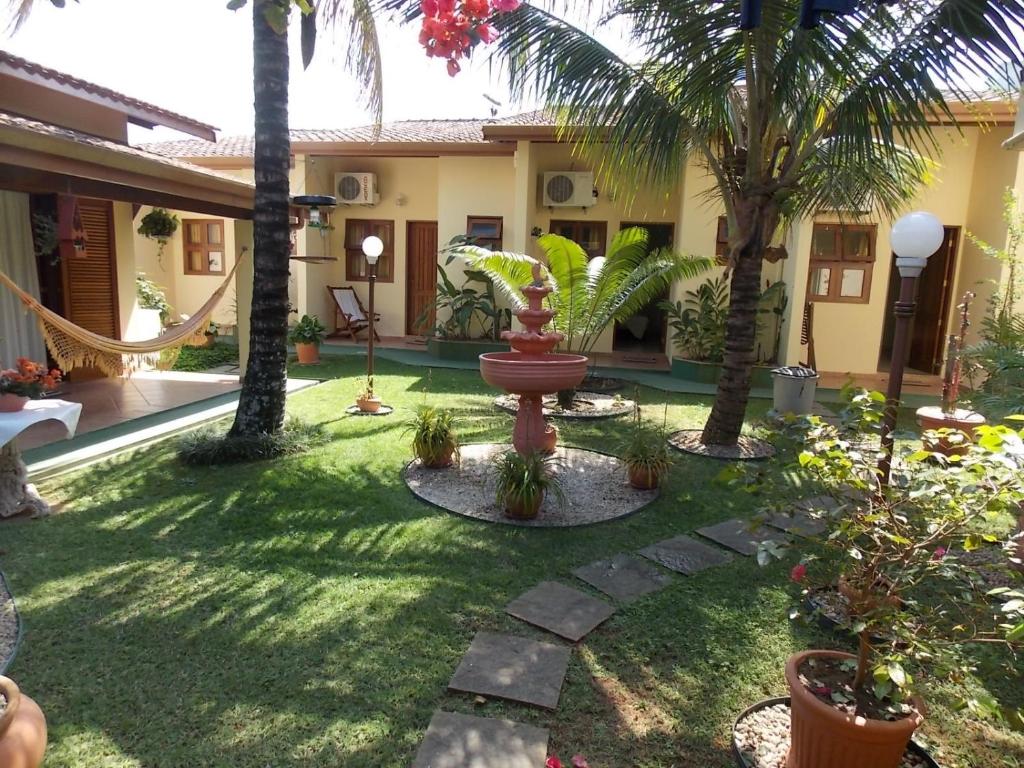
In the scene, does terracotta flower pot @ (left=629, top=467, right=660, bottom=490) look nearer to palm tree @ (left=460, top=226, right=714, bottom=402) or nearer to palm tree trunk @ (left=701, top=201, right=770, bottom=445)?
palm tree trunk @ (left=701, top=201, right=770, bottom=445)

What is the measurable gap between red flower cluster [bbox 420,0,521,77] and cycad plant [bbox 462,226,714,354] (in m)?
6.87

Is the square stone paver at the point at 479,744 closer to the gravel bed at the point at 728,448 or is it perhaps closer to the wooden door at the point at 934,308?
the gravel bed at the point at 728,448

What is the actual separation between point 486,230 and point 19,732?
11945 millimetres

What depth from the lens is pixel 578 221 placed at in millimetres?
13062

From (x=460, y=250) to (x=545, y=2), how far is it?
150 inches

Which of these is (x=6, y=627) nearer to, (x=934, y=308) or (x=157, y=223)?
(x=157, y=223)

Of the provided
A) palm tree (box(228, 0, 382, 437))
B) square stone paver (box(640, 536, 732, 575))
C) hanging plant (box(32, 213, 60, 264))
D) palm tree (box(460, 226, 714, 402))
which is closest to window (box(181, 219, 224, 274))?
hanging plant (box(32, 213, 60, 264))

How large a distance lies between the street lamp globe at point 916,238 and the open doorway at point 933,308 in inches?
324

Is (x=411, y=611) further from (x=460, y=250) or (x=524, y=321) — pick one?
(x=460, y=250)

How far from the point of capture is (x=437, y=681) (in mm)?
2914

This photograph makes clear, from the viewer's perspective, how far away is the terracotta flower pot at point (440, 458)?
19.3ft

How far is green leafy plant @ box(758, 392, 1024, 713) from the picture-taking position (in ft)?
6.59

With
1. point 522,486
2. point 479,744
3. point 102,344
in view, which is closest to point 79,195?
→ point 102,344

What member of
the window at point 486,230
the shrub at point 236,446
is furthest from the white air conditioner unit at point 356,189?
the shrub at point 236,446
